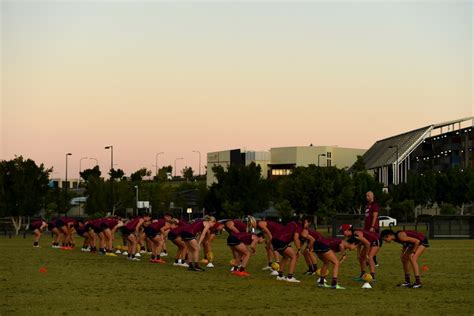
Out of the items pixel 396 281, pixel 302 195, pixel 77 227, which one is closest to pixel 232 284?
pixel 396 281

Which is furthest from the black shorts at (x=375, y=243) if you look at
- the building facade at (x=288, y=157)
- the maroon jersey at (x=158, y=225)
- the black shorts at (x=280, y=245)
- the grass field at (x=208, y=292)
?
the building facade at (x=288, y=157)

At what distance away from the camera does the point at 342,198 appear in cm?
7788

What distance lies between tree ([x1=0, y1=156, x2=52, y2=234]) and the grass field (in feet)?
147

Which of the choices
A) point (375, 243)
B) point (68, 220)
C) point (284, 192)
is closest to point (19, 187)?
point (284, 192)

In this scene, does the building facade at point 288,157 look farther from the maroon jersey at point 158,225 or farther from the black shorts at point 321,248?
the black shorts at point 321,248

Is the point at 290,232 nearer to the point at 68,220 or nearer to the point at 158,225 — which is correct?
the point at 158,225

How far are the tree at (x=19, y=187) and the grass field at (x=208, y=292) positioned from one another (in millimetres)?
44895

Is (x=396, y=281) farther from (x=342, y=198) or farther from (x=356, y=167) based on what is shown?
(x=356, y=167)

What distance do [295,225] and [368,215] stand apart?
324 cm

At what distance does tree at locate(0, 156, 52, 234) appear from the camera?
71.0 metres

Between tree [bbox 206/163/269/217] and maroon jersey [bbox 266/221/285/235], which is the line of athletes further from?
tree [bbox 206/163/269/217]

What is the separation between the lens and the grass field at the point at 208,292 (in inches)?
627

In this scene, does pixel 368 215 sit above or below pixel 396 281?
above

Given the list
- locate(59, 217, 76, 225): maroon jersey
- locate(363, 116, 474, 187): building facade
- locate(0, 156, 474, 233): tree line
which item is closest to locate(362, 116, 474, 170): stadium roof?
locate(363, 116, 474, 187): building facade
